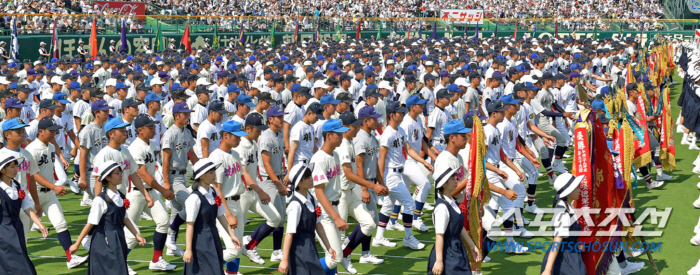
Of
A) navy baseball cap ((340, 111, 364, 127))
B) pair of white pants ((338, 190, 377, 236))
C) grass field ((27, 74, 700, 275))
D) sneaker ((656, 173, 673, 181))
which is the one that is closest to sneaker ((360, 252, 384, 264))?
grass field ((27, 74, 700, 275))

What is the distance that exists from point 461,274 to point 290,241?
5.45ft

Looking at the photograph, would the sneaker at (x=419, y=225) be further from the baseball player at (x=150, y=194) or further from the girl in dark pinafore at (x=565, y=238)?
the girl in dark pinafore at (x=565, y=238)

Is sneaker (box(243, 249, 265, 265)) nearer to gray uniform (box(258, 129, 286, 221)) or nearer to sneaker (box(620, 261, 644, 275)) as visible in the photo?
gray uniform (box(258, 129, 286, 221))

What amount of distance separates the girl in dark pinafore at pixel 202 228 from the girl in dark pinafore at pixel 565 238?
3222 mm

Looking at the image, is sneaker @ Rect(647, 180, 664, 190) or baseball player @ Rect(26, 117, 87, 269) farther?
sneaker @ Rect(647, 180, 664, 190)

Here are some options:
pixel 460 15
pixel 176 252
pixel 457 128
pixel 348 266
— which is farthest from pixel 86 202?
pixel 460 15

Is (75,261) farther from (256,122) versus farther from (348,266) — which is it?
(348,266)

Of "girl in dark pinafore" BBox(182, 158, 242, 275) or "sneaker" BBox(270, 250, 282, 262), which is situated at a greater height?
"girl in dark pinafore" BBox(182, 158, 242, 275)

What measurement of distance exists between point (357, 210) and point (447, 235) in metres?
2.34

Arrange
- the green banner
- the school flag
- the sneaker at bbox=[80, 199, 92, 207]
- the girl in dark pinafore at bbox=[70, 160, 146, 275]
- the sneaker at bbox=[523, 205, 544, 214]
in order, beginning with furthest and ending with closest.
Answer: the green banner → the sneaker at bbox=[80, 199, 92, 207] → the sneaker at bbox=[523, 205, 544, 214] → the school flag → the girl in dark pinafore at bbox=[70, 160, 146, 275]

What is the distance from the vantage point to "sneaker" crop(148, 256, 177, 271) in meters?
9.58

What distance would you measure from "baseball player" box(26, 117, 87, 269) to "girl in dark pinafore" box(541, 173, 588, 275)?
5828mm

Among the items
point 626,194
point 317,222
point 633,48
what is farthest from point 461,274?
point 633,48

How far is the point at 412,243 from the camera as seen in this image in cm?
1068
